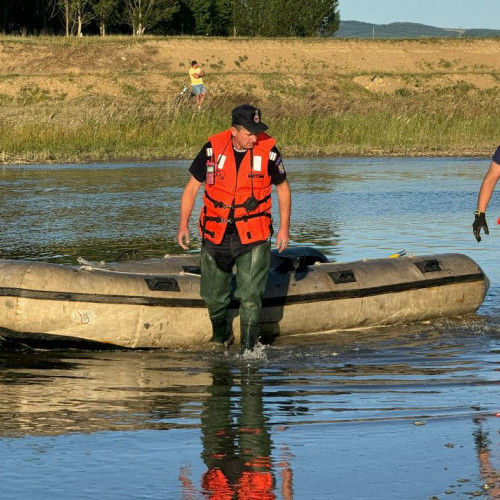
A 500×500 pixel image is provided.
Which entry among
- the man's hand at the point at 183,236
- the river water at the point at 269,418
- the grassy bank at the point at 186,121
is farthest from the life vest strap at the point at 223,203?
the grassy bank at the point at 186,121

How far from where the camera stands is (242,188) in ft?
27.2

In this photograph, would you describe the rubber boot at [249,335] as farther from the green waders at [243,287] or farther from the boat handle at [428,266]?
the boat handle at [428,266]

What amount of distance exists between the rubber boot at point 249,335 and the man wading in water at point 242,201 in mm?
50

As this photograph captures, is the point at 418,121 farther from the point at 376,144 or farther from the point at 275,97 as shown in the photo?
the point at 275,97

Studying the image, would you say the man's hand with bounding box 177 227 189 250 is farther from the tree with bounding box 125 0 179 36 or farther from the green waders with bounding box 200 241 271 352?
the tree with bounding box 125 0 179 36

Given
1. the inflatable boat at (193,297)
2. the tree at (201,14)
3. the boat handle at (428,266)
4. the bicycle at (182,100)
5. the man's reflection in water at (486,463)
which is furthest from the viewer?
the tree at (201,14)

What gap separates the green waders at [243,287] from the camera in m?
8.40

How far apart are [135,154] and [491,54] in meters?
46.7

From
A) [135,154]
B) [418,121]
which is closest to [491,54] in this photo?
[418,121]

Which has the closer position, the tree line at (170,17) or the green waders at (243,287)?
the green waders at (243,287)

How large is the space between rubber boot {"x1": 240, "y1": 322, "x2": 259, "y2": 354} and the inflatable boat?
Result: 631 millimetres

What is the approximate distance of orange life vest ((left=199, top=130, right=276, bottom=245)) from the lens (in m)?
8.27

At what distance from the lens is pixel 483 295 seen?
10828 mm

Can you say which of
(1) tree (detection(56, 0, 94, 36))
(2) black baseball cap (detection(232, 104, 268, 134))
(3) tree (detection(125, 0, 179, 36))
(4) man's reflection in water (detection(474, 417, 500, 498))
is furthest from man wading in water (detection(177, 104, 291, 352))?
(3) tree (detection(125, 0, 179, 36))
